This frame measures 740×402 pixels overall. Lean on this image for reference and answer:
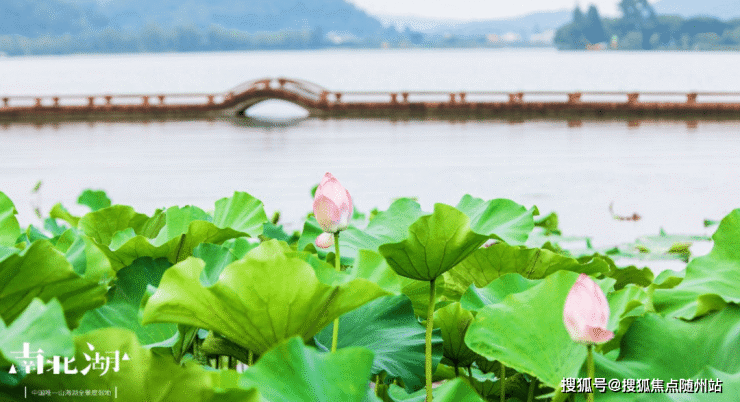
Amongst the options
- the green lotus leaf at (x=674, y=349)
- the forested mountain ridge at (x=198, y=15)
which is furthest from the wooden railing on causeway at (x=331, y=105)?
the forested mountain ridge at (x=198, y=15)

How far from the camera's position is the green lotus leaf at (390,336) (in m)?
0.50

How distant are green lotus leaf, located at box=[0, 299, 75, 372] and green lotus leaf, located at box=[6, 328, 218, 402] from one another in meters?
0.02

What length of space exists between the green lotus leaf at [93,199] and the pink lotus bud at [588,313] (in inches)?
33.5

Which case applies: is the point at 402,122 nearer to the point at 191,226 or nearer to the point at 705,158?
the point at 705,158

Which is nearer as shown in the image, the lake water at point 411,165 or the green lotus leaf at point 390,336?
the green lotus leaf at point 390,336

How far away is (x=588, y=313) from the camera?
370mm

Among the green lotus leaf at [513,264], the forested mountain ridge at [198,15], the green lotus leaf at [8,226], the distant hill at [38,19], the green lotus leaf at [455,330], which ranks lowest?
the green lotus leaf at [455,330]

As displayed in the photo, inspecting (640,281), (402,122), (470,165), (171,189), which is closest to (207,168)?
(171,189)

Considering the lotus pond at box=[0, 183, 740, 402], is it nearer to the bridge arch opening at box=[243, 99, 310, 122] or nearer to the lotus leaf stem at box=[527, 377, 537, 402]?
the lotus leaf stem at box=[527, 377, 537, 402]

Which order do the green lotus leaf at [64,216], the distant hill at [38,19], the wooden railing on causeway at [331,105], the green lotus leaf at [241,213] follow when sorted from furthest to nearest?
the distant hill at [38,19], the wooden railing on causeway at [331,105], the green lotus leaf at [64,216], the green lotus leaf at [241,213]

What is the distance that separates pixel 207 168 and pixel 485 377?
644 cm

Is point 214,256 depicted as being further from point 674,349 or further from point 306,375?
point 674,349

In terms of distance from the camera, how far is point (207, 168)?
682cm

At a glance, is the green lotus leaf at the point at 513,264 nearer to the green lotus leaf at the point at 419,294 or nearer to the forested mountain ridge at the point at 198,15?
the green lotus leaf at the point at 419,294
